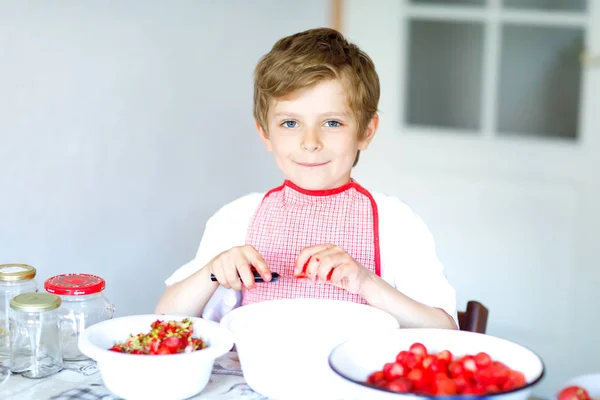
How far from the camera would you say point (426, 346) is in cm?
106

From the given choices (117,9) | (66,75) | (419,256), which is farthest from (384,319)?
(117,9)

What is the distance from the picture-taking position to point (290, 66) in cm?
139

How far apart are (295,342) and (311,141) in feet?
A: 1.55

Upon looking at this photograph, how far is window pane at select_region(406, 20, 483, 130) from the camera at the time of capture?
8.68 ft

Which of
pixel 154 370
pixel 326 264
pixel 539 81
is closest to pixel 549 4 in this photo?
pixel 539 81

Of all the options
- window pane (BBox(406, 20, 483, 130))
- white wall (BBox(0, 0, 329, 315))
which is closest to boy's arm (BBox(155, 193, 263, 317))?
white wall (BBox(0, 0, 329, 315))

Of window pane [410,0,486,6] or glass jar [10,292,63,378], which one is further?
window pane [410,0,486,6]

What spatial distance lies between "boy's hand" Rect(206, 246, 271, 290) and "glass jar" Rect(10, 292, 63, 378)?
0.84 ft

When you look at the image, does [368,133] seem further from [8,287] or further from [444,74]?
[444,74]

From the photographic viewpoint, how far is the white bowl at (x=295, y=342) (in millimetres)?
1011

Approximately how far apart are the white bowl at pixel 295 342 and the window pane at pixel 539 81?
1643mm

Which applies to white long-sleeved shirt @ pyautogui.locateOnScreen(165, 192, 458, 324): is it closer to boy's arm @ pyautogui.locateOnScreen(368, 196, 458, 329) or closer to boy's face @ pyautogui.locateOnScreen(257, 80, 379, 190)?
boy's arm @ pyautogui.locateOnScreen(368, 196, 458, 329)

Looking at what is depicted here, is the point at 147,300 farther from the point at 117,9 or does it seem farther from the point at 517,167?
the point at 517,167

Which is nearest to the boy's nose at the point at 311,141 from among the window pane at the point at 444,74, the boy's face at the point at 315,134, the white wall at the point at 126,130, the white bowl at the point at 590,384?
the boy's face at the point at 315,134
